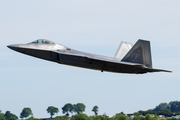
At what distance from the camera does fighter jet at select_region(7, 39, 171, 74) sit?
103 feet

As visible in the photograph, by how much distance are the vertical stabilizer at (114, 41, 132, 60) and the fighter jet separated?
5.63 m

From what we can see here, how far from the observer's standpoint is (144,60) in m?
33.9

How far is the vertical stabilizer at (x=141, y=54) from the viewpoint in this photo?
33812 millimetres

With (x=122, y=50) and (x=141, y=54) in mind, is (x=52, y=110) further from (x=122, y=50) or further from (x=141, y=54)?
(x=141, y=54)

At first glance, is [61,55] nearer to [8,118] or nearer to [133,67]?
[133,67]

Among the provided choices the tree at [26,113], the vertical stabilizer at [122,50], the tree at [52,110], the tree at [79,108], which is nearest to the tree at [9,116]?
the tree at [26,113]

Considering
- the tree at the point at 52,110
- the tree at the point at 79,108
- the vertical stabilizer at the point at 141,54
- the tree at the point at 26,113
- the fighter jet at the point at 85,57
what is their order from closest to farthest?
the fighter jet at the point at 85,57
the vertical stabilizer at the point at 141,54
the tree at the point at 26,113
the tree at the point at 79,108
the tree at the point at 52,110

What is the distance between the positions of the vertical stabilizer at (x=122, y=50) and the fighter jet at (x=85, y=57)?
563cm

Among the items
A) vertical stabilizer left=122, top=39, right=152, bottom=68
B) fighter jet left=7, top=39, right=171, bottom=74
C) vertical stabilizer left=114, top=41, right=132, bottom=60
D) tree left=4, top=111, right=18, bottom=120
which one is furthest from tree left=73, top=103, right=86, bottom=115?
fighter jet left=7, top=39, right=171, bottom=74

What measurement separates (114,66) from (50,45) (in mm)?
6668

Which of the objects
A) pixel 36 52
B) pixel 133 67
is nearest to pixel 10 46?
pixel 36 52

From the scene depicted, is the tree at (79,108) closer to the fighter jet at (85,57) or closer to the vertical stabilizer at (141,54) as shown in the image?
the vertical stabilizer at (141,54)

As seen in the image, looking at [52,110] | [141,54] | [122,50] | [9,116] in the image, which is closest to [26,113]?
[9,116]

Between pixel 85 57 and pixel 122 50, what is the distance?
9.86 metres
